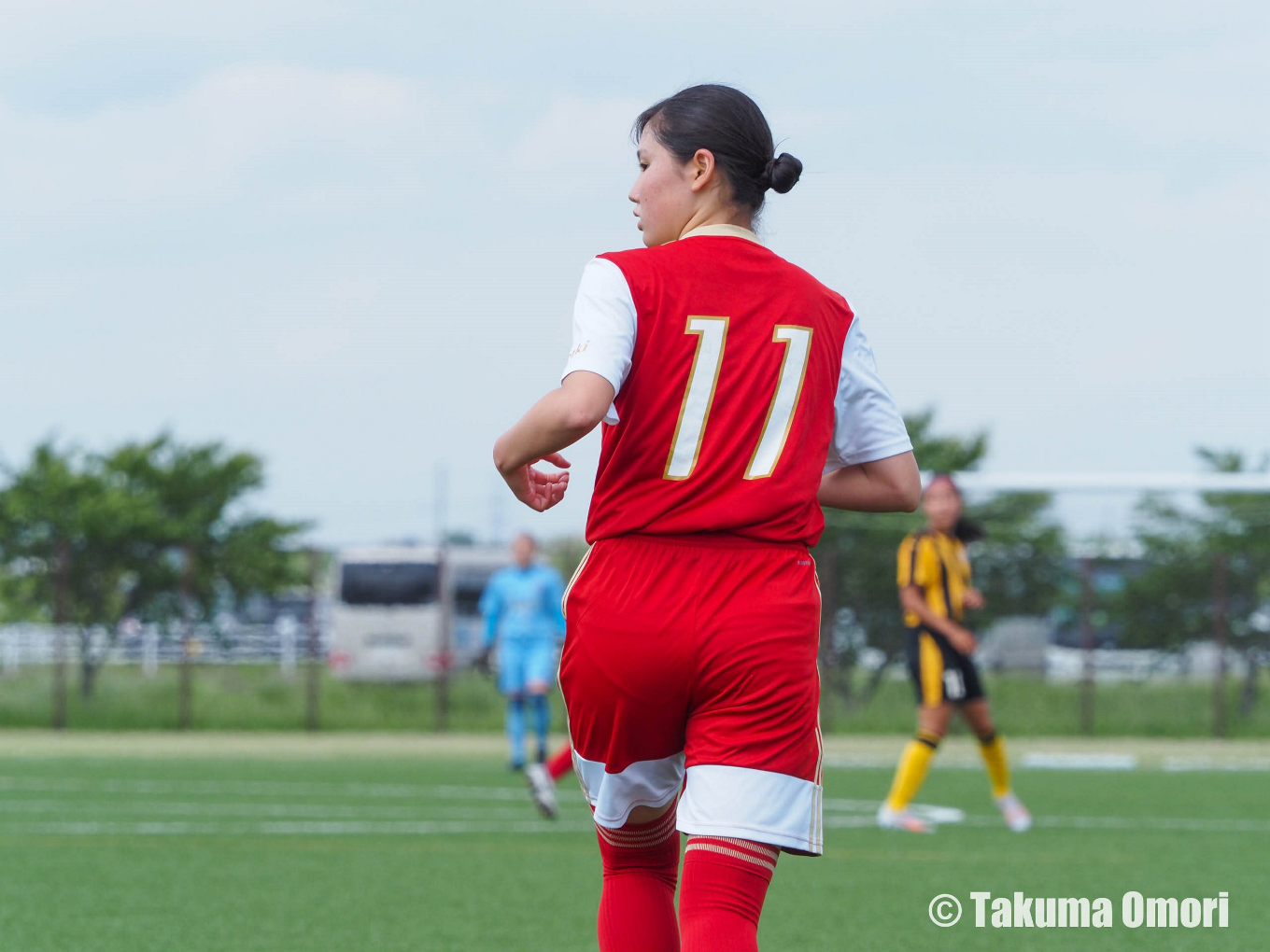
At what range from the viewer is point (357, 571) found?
112 ft

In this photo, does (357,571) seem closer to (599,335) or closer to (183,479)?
(183,479)

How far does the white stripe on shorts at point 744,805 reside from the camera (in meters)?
2.85

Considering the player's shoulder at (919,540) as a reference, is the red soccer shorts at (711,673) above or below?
above

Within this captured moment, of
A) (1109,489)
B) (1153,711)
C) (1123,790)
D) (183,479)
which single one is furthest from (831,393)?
(183,479)

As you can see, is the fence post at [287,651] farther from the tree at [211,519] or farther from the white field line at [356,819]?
the white field line at [356,819]

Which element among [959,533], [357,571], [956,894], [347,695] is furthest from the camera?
[357,571]

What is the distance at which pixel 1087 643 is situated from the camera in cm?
2166

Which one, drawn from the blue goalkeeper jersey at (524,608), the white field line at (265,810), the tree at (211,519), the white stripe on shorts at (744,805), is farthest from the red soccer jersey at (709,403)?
the tree at (211,519)

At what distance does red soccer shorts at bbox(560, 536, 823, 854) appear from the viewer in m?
2.87

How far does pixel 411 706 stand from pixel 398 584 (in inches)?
392

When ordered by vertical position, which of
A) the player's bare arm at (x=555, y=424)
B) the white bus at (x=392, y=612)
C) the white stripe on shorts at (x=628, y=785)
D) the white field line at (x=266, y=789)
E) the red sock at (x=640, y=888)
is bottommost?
the white bus at (x=392, y=612)

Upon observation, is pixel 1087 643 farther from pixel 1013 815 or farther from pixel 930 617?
pixel 930 617

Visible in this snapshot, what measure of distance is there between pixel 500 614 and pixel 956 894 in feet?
27.0

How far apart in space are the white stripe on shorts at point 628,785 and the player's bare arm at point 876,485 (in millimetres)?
607
